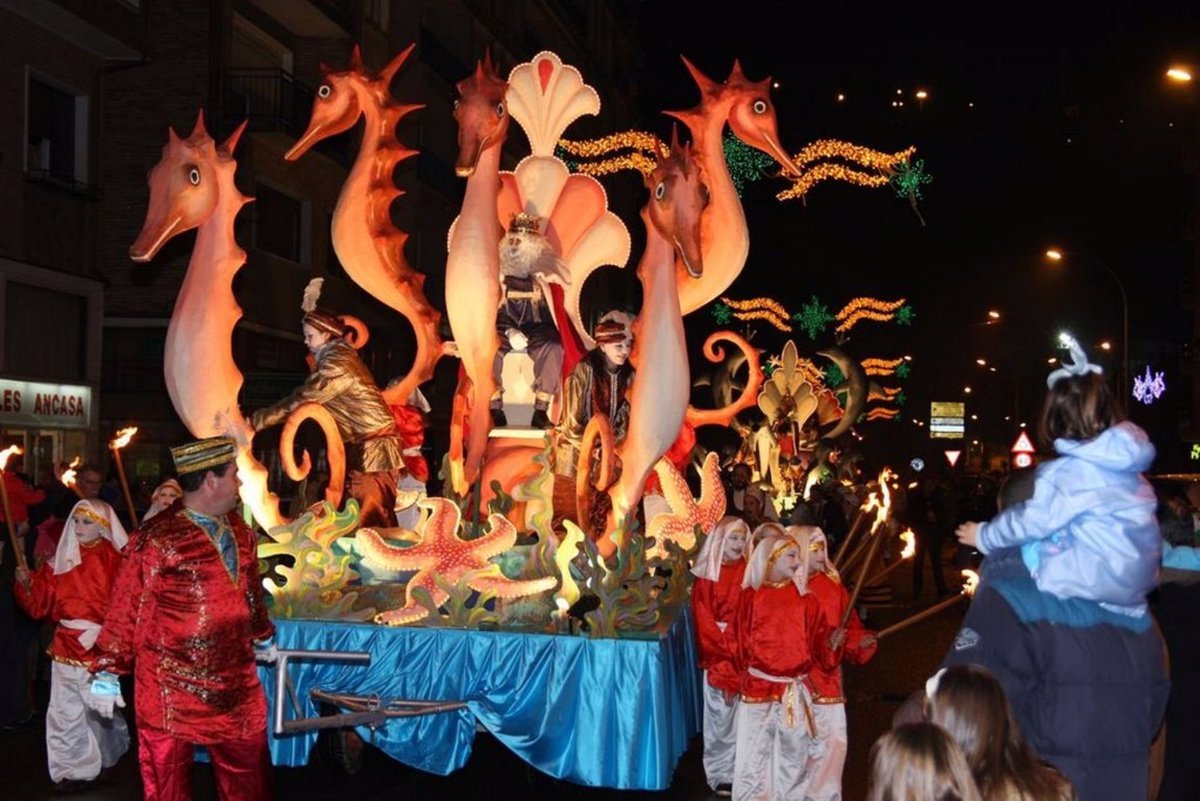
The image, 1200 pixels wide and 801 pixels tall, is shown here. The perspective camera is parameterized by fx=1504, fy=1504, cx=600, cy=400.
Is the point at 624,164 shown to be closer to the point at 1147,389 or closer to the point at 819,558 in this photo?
the point at 819,558

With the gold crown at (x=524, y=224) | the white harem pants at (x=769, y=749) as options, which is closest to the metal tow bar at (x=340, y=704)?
the white harem pants at (x=769, y=749)

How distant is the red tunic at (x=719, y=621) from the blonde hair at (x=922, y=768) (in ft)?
15.8

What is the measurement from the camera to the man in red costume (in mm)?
6191

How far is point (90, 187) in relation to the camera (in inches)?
837

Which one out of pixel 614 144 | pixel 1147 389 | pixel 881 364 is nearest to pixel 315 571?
pixel 614 144

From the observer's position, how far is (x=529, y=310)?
12.2m

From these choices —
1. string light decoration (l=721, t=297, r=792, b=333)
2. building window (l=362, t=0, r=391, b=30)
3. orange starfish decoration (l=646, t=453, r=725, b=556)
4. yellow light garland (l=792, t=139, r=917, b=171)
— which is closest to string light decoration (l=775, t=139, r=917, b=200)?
yellow light garland (l=792, t=139, r=917, b=171)

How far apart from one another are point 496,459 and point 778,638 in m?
4.23

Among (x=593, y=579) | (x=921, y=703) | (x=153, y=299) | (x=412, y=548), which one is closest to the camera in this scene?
(x=921, y=703)

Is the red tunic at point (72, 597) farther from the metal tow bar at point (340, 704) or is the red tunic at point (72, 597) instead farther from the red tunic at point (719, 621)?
the red tunic at point (719, 621)

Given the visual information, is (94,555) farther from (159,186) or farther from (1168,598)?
(1168,598)

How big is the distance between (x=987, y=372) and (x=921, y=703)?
8386 centimetres

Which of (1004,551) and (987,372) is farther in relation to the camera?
(987,372)

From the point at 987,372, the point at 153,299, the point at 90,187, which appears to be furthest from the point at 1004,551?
the point at 987,372
